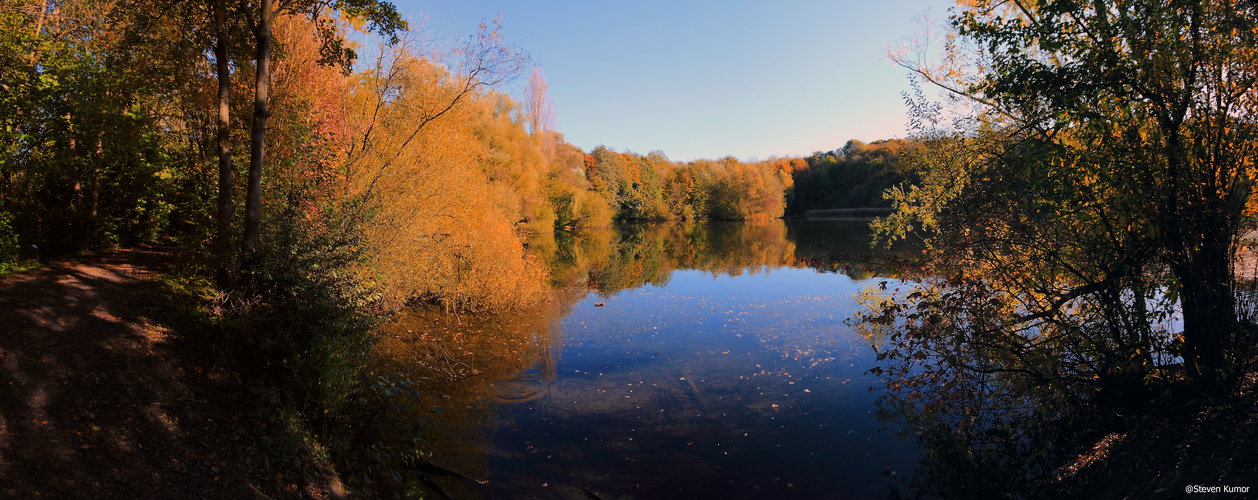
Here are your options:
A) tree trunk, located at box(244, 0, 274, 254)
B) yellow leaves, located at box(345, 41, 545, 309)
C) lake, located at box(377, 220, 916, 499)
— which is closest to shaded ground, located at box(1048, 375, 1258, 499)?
lake, located at box(377, 220, 916, 499)

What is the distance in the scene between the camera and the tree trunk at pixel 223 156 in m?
7.57

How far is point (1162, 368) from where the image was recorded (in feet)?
21.0

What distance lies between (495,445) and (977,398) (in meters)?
7.38

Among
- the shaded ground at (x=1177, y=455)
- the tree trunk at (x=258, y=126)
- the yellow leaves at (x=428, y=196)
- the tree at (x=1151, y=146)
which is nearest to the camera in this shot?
the shaded ground at (x=1177, y=455)

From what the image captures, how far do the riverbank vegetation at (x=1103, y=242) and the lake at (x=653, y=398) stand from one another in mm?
1717

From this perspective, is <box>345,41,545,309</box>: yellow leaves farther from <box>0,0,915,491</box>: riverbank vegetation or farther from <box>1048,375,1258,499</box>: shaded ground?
<box>1048,375,1258,499</box>: shaded ground

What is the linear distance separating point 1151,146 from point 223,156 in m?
12.1

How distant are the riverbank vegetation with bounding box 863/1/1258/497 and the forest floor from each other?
780 cm

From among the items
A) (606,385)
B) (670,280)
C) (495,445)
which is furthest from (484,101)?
(495,445)

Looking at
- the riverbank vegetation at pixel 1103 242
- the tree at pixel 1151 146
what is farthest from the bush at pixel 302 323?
the tree at pixel 1151 146

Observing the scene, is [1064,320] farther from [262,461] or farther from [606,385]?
[262,461]

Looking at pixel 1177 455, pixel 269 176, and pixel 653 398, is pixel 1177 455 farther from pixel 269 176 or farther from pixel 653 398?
pixel 269 176

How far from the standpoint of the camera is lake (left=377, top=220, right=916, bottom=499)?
272 inches

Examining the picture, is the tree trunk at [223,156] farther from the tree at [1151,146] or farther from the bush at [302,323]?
the tree at [1151,146]
